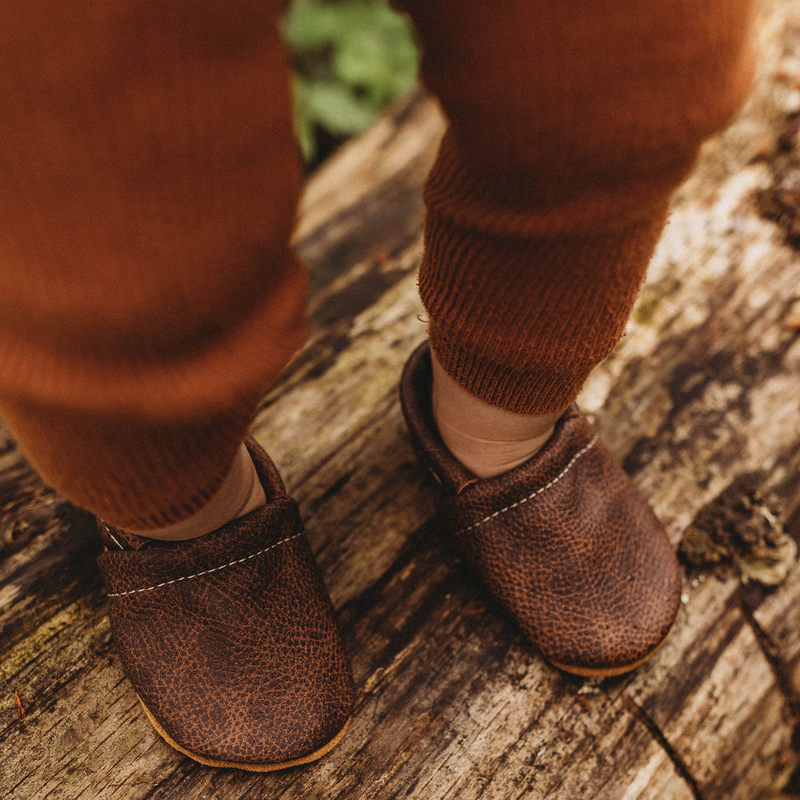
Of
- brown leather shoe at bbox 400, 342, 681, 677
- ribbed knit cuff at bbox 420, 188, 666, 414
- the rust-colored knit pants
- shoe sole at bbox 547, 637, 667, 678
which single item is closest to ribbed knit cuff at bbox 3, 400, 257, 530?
the rust-colored knit pants

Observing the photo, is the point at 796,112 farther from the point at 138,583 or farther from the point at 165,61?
the point at 138,583

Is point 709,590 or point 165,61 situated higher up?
point 165,61

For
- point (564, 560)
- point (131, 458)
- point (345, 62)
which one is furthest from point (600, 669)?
point (345, 62)

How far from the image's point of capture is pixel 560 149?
1.83 ft

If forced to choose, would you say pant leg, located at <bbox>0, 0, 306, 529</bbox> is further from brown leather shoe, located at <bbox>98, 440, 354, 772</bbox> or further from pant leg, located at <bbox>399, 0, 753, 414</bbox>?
brown leather shoe, located at <bbox>98, 440, 354, 772</bbox>

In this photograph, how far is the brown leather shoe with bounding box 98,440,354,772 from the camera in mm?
837

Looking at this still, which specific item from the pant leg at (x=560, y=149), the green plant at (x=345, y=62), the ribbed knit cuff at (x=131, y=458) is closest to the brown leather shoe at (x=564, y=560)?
the pant leg at (x=560, y=149)

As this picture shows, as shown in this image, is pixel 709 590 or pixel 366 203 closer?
pixel 709 590

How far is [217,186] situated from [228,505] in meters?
0.49

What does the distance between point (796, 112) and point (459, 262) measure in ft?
4.98

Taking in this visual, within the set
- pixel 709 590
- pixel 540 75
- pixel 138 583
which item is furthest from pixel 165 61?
pixel 709 590

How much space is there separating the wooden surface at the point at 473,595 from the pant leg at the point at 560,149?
524mm

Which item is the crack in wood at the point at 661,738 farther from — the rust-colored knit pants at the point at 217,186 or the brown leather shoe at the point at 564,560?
the rust-colored knit pants at the point at 217,186

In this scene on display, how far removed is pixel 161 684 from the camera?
0.86 m
